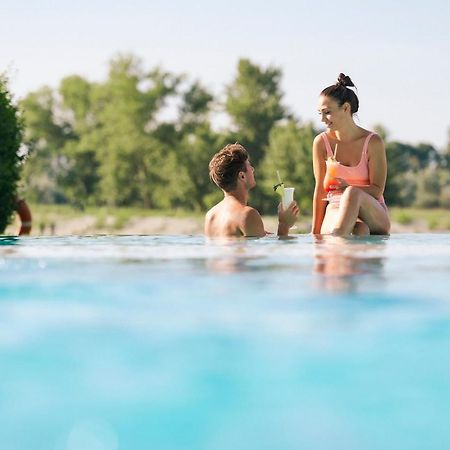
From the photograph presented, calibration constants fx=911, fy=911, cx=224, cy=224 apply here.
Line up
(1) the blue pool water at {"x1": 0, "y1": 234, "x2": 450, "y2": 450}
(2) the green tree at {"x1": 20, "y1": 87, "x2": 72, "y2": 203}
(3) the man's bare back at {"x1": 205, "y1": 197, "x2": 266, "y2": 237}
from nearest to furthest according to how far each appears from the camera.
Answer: (1) the blue pool water at {"x1": 0, "y1": 234, "x2": 450, "y2": 450}
(3) the man's bare back at {"x1": 205, "y1": 197, "x2": 266, "y2": 237}
(2) the green tree at {"x1": 20, "y1": 87, "x2": 72, "y2": 203}

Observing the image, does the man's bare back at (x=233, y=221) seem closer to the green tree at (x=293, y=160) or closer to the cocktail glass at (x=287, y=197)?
the cocktail glass at (x=287, y=197)

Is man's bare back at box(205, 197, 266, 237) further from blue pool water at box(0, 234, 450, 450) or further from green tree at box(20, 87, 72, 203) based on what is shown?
green tree at box(20, 87, 72, 203)

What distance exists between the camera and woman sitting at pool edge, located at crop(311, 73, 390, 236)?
8.46 meters

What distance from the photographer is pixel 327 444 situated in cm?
389

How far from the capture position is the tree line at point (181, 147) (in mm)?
53438

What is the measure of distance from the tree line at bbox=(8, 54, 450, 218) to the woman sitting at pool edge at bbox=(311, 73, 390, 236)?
137 feet

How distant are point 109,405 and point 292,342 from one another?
0.88 m

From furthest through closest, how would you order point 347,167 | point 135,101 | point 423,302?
point 135,101 → point 347,167 → point 423,302

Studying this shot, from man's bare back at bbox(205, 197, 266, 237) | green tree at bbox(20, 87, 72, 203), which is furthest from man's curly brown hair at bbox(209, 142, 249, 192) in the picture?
green tree at bbox(20, 87, 72, 203)

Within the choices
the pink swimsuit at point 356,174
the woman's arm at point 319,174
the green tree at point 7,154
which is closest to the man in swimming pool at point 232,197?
the pink swimsuit at point 356,174

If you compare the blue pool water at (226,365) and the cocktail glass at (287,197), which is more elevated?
the cocktail glass at (287,197)

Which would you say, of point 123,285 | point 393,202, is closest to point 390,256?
point 123,285

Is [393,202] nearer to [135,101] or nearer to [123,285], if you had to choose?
[135,101]

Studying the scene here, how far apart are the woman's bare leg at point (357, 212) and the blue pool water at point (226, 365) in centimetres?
312
